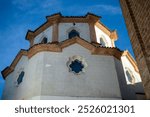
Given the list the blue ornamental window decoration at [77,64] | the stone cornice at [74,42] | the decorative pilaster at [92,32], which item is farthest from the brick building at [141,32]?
the decorative pilaster at [92,32]

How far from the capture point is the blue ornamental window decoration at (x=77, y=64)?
12.8 metres

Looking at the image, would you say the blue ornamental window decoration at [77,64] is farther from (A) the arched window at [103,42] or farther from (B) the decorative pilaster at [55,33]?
(A) the arched window at [103,42]

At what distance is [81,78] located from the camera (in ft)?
40.7

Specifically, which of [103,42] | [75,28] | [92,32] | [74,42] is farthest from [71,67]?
[103,42]

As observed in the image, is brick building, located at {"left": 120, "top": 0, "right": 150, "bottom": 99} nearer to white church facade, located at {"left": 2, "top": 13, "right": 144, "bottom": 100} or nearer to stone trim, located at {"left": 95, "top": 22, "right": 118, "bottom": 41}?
white church facade, located at {"left": 2, "top": 13, "right": 144, "bottom": 100}

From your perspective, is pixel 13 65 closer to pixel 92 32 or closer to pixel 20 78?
pixel 20 78

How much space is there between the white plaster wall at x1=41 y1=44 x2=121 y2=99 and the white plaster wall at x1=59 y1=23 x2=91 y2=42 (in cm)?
204

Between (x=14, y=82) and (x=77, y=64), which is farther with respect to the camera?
(x=14, y=82)

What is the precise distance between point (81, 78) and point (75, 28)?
197 inches

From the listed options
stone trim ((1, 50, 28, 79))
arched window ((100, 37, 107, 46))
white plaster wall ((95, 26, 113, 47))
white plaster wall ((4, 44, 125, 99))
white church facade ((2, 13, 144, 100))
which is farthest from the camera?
arched window ((100, 37, 107, 46))

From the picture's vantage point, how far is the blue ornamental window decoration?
12.8m

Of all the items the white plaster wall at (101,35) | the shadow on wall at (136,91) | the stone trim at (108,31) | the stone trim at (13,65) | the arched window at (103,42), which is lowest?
the shadow on wall at (136,91)

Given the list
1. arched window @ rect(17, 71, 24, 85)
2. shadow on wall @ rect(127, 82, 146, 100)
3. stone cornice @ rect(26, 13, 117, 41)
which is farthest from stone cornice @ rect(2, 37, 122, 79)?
stone cornice @ rect(26, 13, 117, 41)

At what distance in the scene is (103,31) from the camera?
56.4 ft
